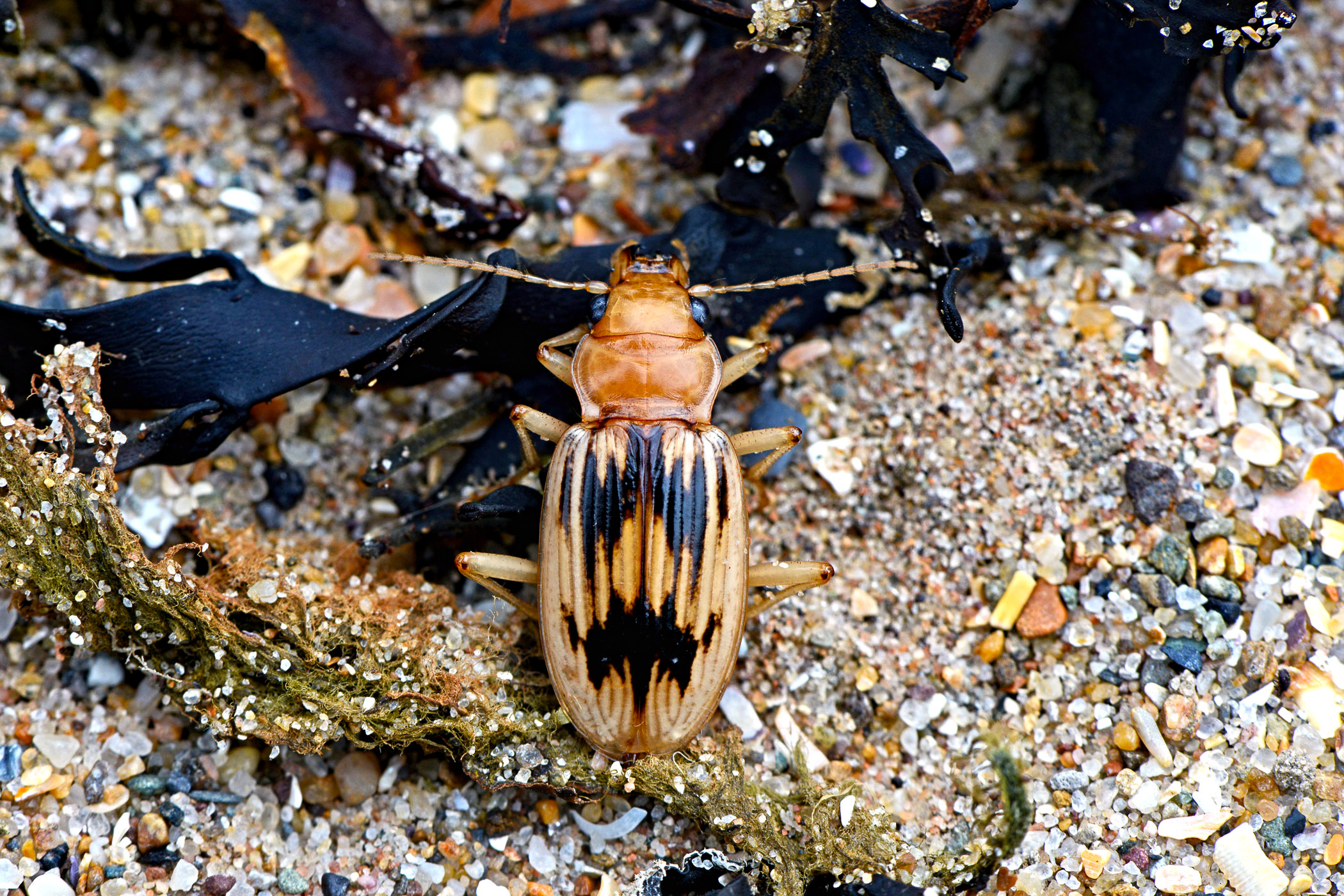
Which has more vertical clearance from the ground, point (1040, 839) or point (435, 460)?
point (435, 460)

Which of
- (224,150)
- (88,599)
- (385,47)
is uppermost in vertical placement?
(385,47)

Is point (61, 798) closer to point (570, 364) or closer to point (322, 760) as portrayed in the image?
point (322, 760)

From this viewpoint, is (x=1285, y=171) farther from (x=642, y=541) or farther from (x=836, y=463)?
(x=642, y=541)

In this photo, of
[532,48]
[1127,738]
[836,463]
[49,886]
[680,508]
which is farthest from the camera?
[532,48]

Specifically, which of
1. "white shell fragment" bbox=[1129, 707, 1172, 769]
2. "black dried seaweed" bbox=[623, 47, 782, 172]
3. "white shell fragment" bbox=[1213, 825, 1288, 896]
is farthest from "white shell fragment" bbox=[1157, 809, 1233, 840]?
"black dried seaweed" bbox=[623, 47, 782, 172]

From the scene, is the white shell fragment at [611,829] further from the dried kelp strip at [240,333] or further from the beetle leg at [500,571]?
the dried kelp strip at [240,333]

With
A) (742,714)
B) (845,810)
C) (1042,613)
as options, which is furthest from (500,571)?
(1042,613)

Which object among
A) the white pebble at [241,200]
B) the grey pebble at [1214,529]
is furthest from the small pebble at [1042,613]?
the white pebble at [241,200]

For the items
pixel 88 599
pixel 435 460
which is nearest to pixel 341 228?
pixel 435 460
